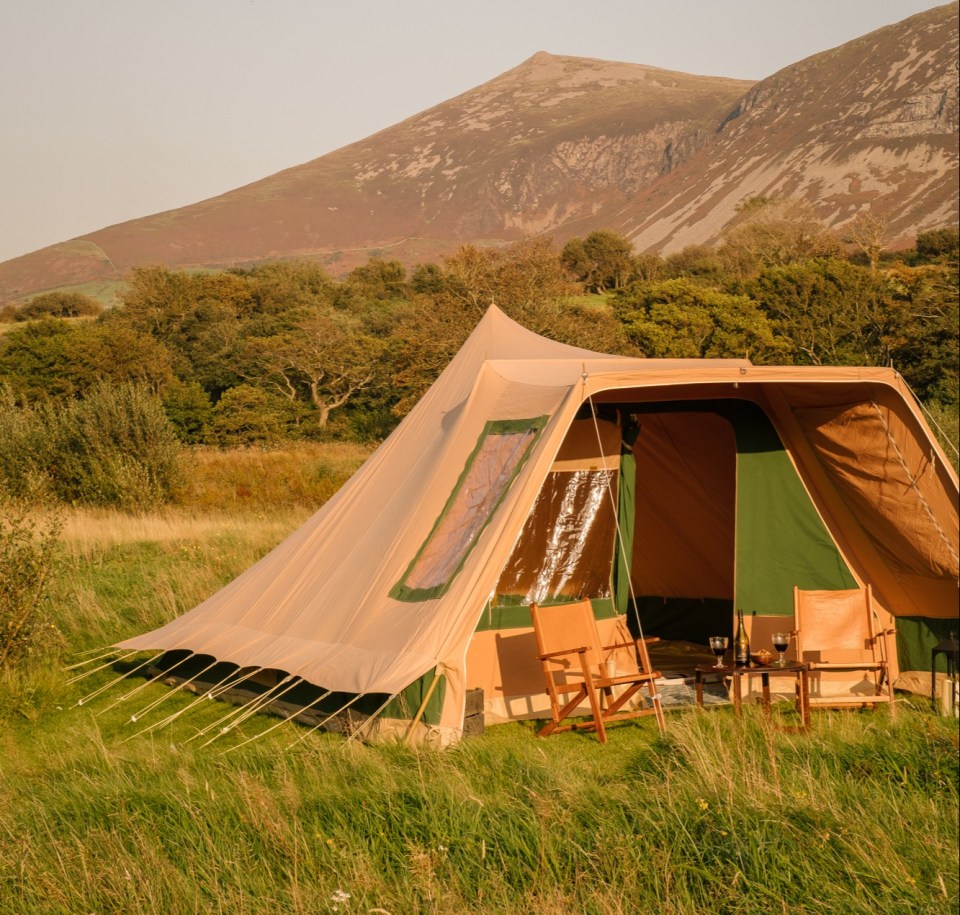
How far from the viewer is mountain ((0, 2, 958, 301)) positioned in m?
81.9

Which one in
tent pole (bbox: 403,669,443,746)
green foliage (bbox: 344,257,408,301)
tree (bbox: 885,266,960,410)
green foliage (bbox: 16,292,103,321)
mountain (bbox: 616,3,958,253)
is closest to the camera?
tent pole (bbox: 403,669,443,746)

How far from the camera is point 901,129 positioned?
91.5 metres

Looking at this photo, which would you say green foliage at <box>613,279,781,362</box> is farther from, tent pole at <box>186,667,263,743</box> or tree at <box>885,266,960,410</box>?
tent pole at <box>186,667,263,743</box>

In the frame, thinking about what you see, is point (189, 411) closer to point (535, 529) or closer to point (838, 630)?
point (535, 529)

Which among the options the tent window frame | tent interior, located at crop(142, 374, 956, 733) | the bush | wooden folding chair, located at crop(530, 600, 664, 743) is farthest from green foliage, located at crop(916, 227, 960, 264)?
the tent window frame

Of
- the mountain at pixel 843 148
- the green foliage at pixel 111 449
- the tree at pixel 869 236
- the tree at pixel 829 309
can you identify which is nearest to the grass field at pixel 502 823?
the green foliage at pixel 111 449

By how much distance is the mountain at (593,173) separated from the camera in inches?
3223

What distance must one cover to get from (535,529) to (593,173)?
407ft

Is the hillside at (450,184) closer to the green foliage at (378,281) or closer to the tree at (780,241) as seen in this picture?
the green foliage at (378,281)

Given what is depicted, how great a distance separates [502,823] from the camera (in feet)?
14.3

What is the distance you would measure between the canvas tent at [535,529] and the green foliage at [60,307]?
44.1 metres

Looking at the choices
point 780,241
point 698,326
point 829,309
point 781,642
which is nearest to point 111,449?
point 781,642

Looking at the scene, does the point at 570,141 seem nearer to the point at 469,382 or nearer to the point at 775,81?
the point at 775,81

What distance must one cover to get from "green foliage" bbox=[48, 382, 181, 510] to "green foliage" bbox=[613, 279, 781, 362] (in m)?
16.6
